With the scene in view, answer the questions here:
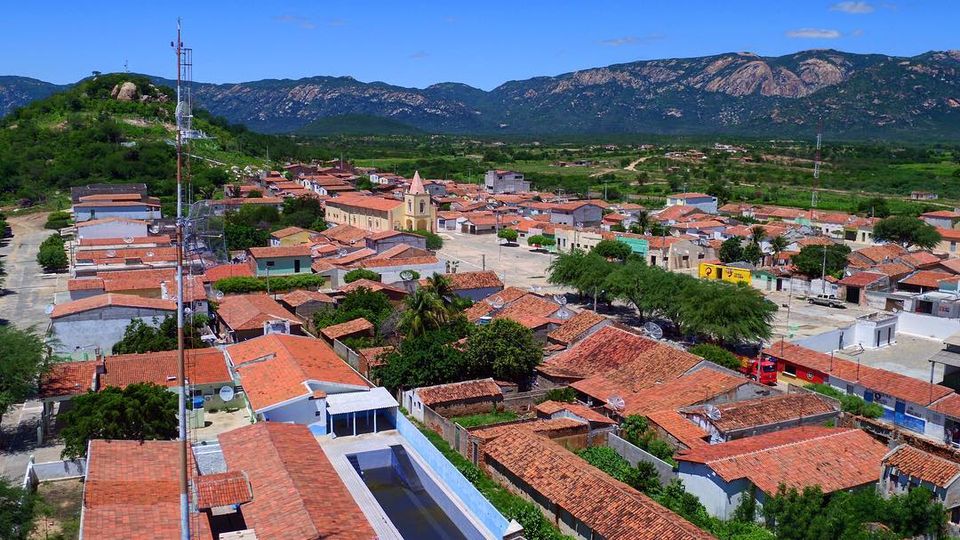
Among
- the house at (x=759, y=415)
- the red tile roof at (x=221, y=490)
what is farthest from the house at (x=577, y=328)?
the red tile roof at (x=221, y=490)

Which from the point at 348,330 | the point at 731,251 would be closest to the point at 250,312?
the point at 348,330

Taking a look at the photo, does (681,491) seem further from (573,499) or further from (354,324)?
(354,324)

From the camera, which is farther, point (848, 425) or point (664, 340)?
point (664, 340)

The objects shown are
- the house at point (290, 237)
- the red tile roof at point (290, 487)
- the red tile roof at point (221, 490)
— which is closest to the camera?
the red tile roof at point (290, 487)

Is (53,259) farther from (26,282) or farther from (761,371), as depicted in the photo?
(761,371)

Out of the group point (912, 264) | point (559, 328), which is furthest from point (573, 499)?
point (912, 264)

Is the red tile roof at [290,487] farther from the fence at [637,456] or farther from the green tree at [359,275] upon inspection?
the green tree at [359,275]
